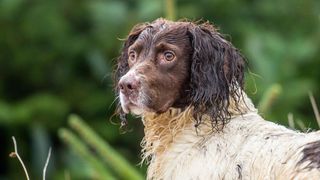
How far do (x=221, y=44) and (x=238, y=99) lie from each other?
0.86 ft

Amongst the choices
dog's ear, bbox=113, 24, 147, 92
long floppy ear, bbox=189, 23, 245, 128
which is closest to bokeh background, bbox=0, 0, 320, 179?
dog's ear, bbox=113, 24, 147, 92

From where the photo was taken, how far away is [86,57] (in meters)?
14.1

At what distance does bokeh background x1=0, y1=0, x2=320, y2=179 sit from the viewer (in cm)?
1300

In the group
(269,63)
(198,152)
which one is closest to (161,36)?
(198,152)

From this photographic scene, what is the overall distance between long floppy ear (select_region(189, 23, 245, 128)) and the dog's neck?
0.10 ft

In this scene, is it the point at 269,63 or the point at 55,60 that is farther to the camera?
the point at 55,60

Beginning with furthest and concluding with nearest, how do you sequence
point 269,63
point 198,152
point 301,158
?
1. point 269,63
2. point 198,152
3. point 301,158

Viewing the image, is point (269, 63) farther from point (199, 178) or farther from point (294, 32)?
point (199, 178)

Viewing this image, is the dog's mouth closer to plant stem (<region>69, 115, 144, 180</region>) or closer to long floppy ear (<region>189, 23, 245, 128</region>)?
long floppy ear (<region>189, 23, 245, 128</region>)

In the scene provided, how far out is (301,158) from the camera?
16.4ft

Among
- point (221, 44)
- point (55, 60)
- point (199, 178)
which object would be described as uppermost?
point (221, 44)

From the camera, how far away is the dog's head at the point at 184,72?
17.8 ft

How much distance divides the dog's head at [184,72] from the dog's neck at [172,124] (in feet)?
0.12

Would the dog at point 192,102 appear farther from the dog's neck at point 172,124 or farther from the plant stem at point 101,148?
the plant stem at point 101,148
